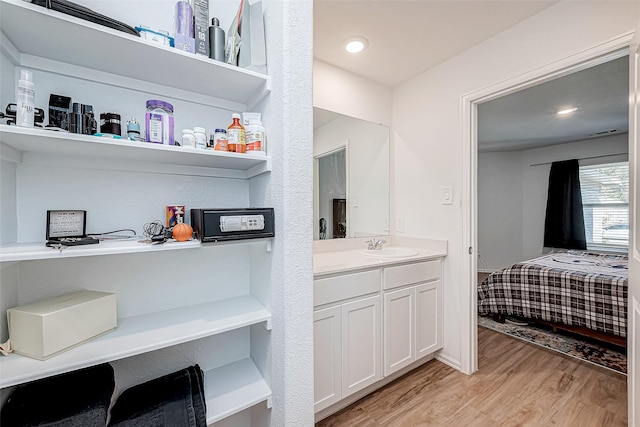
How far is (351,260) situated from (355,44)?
4.86 feet

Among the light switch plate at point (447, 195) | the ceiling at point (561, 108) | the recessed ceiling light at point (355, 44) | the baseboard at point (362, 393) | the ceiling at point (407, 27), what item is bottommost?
the baseboard at point (362, 393)

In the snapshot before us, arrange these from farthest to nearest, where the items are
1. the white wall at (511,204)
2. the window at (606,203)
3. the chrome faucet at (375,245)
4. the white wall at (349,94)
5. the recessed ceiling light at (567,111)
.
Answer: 1. the white wall at (511,204)
2. the window at (606,203)
3. the recessed ceiling light at (567,111)
4. the chrome faucet at (375,245)
5. the white wall at (349,94)

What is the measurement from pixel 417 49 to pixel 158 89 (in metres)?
1.75

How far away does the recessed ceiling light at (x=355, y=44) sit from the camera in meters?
1.83

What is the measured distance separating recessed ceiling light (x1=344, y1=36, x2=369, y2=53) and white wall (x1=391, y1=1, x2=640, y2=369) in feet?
2.23

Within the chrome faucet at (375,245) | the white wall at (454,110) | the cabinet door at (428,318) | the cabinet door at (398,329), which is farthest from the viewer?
the chrome faucet at (375,245)

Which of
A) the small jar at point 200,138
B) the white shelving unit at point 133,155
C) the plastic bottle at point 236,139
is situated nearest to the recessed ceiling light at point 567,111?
the white shelving unit at point 133,155

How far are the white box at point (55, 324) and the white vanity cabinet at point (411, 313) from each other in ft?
4.69

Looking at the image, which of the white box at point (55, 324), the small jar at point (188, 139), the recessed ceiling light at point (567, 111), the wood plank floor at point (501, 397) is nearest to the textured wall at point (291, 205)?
the small jar at point (188, 139)

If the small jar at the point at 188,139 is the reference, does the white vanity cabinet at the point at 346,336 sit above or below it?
below

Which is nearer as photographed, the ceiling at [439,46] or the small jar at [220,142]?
the small jar at [220,142]

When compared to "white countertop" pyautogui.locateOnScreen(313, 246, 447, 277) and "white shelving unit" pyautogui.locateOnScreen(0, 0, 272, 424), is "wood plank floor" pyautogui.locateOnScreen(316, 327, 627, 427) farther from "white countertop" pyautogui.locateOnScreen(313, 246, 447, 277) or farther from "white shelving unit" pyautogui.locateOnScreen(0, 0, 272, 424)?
"white shelving unit" pyautogui.locateOnScreen(0, 0, 272, 424)

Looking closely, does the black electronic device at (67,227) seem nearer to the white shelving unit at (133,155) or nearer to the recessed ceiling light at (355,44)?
the white shelving unit at (133,155)

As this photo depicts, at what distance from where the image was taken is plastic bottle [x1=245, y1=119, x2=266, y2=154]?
1024mm
